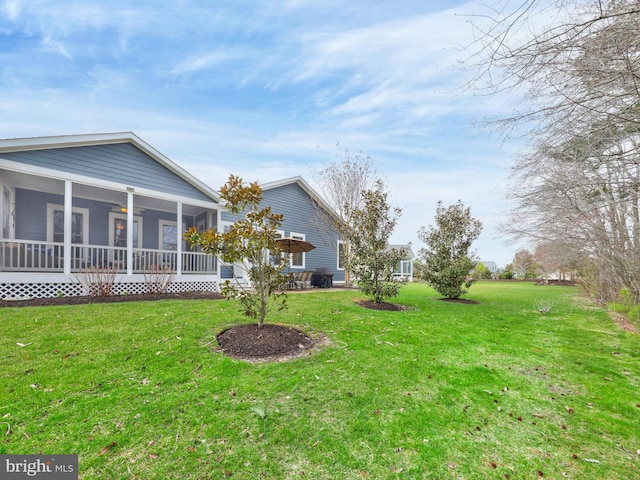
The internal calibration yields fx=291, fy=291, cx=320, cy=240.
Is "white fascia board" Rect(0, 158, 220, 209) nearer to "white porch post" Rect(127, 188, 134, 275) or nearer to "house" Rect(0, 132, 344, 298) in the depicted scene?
"house" Rect(0, 132, 344, 298)

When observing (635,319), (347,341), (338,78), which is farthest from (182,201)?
(635,319)

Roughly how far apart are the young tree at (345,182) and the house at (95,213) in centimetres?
357

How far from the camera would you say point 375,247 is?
8281 millimetres

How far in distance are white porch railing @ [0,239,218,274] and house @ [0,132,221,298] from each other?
3cm

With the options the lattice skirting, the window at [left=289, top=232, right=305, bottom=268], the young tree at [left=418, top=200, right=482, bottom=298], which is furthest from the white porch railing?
the young tree at [left=418, top=200, right=482, bottom=298]

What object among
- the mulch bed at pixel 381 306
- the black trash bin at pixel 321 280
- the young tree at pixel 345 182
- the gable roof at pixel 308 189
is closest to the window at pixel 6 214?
the gable roof at pixel 308 189

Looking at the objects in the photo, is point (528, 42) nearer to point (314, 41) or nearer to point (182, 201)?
point (314, 41)

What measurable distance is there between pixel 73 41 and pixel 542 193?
1415 cm

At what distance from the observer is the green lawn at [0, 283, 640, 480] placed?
2.21 m

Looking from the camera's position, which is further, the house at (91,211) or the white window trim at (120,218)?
the white window trim at (120,218)

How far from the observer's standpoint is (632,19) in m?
2.70

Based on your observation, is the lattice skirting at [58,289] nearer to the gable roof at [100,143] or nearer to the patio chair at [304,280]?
the gable roof at [100,143]

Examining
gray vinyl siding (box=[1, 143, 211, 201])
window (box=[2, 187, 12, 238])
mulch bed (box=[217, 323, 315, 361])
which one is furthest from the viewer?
window (box=[2, 187, 12, 238])

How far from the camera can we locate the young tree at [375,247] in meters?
8.20
